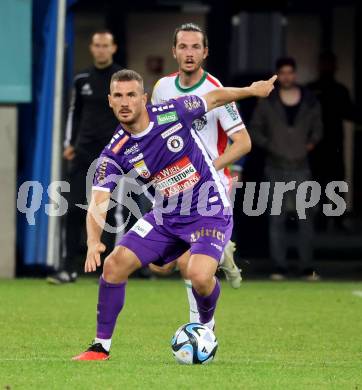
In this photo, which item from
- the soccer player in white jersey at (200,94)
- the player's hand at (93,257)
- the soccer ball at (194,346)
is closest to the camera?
the player's hand at (93,257)

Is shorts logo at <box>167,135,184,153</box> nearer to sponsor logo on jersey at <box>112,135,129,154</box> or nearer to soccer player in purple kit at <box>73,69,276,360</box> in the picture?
soccer player in purple kit at <box>73,69,276,360</box>

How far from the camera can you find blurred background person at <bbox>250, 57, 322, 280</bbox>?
15906 mm

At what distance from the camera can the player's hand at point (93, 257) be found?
8828 millimetres

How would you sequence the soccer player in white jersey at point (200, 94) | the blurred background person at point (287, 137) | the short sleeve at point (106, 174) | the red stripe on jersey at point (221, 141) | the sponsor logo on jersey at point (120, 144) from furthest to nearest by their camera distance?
the blurred background person at point (287, 137)
the red stripe on jersey at point (221, 141)
the soccer player in white jersey at point (200, 94)
the sponsor logo on jersey at point (120, 144)
the short sleeve at point (106, 174)

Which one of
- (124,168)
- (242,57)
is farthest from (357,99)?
(124,168)

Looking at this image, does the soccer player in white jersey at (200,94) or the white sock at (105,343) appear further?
the soccer player in white jersey at (200,94)

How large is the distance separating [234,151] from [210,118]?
40 centimetres

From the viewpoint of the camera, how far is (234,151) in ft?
34.6

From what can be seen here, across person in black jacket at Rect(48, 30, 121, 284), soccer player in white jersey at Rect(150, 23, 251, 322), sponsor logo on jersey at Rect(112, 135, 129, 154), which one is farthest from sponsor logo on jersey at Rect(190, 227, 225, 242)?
person in black jacket at Rect(48, 30, 121, 284)

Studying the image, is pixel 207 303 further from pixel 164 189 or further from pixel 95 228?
pixel 95 228

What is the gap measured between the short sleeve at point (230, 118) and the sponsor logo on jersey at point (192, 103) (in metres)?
1.02

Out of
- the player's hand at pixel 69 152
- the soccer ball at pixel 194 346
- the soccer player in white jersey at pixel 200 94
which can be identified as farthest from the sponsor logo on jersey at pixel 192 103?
the player's hand at pixel 69 152

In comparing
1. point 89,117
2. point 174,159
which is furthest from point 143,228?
point 89,117

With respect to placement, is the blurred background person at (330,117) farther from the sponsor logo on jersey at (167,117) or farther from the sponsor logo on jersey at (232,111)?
the sponsor logo on jersey at (167,117)
